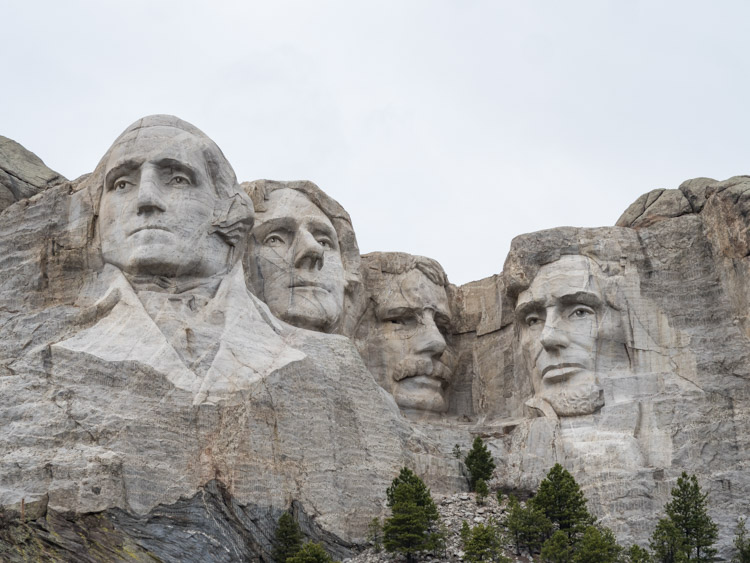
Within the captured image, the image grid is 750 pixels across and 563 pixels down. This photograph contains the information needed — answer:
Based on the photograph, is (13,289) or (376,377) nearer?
(13,289)

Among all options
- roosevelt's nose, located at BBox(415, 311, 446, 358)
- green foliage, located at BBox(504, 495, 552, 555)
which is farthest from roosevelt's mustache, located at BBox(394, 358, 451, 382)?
green foliage, located at BBox(504, 495, 552, 555)

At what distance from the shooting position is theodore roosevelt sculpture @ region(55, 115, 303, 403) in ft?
78.9

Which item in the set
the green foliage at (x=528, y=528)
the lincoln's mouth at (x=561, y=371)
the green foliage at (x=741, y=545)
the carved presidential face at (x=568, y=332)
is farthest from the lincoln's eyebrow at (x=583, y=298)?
the green foliage at (x=528, y=528)

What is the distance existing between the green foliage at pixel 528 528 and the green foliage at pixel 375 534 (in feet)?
5.36

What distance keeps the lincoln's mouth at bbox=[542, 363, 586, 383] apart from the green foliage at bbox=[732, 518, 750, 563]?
3.49 metres

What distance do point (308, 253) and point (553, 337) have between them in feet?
12.3

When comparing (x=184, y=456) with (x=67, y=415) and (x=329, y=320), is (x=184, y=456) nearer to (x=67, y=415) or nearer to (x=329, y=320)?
(x=67, y=415)

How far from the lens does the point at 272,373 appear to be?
952 inches

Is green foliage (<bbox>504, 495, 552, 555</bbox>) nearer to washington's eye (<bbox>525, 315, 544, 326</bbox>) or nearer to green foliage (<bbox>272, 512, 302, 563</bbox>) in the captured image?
green foliage (<bbox>272, 512, 302, 563</bbox>)

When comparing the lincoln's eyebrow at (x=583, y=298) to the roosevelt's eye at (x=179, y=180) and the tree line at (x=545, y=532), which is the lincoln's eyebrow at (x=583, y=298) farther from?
the roosevelt's eye at (x=179, y=180)

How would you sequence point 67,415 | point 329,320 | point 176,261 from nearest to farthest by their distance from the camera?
point 67,415 → point 176,261 → point 329,320

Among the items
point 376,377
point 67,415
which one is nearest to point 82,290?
point 67,415

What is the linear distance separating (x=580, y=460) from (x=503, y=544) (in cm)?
271

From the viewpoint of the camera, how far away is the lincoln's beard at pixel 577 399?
2658cm
